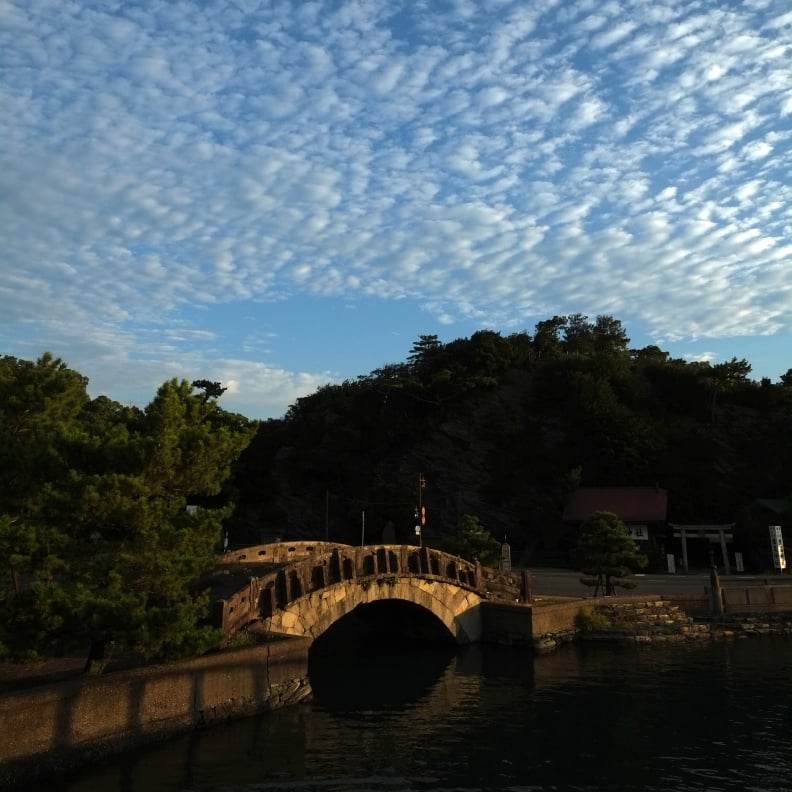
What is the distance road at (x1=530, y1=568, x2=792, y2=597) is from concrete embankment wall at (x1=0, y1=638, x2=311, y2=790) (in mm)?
20237

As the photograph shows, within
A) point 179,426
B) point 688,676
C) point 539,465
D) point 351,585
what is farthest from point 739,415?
point 179,426

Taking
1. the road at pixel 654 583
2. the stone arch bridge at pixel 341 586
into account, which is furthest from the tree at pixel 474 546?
the stone arch bridge at pixel 341 586

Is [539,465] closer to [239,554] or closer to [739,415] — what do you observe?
[739,415]

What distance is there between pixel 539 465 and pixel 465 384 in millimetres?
11761

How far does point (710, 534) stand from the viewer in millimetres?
47000

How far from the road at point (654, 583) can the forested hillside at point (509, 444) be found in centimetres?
1261

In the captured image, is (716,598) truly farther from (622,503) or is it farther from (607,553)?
(622,503)

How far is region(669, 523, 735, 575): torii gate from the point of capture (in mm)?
45594

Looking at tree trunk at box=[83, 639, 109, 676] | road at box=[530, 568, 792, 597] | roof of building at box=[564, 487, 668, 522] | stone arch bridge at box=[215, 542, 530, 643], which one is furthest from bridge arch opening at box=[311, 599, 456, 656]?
roof of building at box=[564, 487, 668, 522]

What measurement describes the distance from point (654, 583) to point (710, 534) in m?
12.2

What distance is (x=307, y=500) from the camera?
68062 millimetres

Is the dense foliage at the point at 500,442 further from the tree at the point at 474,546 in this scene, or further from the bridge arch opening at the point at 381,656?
the bridge arch opening at the point at 381,656

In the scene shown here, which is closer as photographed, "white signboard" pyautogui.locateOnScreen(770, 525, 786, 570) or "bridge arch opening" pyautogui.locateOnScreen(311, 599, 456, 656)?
"bridge arch opening" pyautogui.locateOnScreen(311, 599, 456, 656)

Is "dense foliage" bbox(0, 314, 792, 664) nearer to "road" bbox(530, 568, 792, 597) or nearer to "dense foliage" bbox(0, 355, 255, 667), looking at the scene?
"dense foliage" bbox(0, 355, 255, 667)
